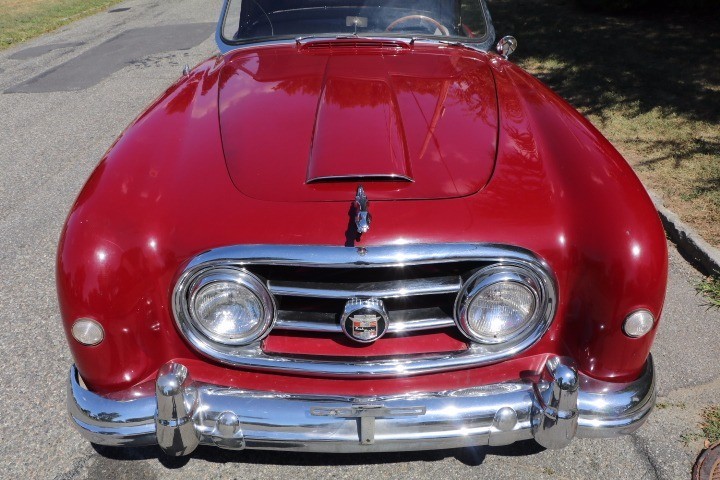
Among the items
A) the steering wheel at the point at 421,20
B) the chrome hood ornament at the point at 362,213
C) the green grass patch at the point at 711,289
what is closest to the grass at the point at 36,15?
the steering wheel at the point at 421,20

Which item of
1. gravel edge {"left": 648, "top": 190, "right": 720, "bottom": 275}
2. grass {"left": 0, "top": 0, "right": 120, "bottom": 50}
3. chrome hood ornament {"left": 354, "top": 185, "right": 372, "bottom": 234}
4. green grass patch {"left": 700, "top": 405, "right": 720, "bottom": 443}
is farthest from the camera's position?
grass {"left": 0, "top": 0, "right": 120, "bottom": 50}

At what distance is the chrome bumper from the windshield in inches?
75.3

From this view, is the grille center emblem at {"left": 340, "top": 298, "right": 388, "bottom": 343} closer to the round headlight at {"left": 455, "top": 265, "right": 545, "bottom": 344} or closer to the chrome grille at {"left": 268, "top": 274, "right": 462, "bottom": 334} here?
the chrome grille at {"left": 268, "top": 274, "right": 462, "bottom": 334}

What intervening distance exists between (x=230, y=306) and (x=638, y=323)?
1.19m

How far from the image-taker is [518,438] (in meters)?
1.89

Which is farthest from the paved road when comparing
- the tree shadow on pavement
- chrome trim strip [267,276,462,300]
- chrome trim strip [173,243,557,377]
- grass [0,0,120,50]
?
grass [0,0,120,50]

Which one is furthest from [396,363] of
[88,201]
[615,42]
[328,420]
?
[615,42]

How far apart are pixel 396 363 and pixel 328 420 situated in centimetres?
26

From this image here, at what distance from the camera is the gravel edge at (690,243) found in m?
3.36

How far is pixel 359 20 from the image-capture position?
3166mm

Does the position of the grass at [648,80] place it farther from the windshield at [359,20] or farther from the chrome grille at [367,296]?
the chrome grille at [367,296]

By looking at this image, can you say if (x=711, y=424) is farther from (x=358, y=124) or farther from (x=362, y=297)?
(x=358, y=124)

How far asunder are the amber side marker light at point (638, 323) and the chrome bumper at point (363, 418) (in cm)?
20

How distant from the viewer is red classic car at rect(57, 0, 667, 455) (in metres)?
1.79
